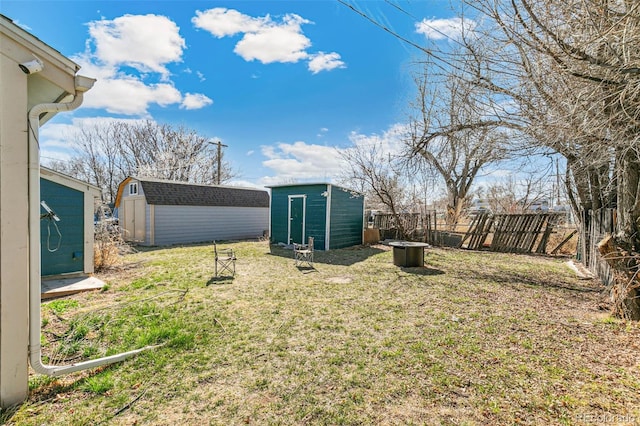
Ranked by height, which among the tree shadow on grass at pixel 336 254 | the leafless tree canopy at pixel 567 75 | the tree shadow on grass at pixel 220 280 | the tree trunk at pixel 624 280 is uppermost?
the leafless tree canopy at pixel 567 75

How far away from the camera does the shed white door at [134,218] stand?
471 inches

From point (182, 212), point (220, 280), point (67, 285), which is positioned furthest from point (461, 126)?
point (182, 212)

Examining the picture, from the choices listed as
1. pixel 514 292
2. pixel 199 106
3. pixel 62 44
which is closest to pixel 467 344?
pixel 514 292

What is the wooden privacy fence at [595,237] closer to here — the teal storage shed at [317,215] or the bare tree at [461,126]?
the bare tree at [461,126]

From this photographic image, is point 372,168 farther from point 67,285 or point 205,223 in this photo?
point 67,285

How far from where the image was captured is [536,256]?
31.2 feet

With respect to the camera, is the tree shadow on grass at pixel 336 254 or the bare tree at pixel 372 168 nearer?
the tree shadow on grass at pixel 336 254

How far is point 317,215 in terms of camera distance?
1054cm

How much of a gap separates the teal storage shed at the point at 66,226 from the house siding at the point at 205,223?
580cm

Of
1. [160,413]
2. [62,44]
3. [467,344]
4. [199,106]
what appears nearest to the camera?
[160,413]

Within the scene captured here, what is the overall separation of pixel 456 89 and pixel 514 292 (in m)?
3.92

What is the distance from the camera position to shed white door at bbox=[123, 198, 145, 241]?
471 inches

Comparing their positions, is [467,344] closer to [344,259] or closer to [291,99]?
[344,259]

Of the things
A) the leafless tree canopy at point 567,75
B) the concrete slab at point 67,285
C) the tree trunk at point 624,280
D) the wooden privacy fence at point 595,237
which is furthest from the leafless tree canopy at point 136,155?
the tree trunk at point 624,280
